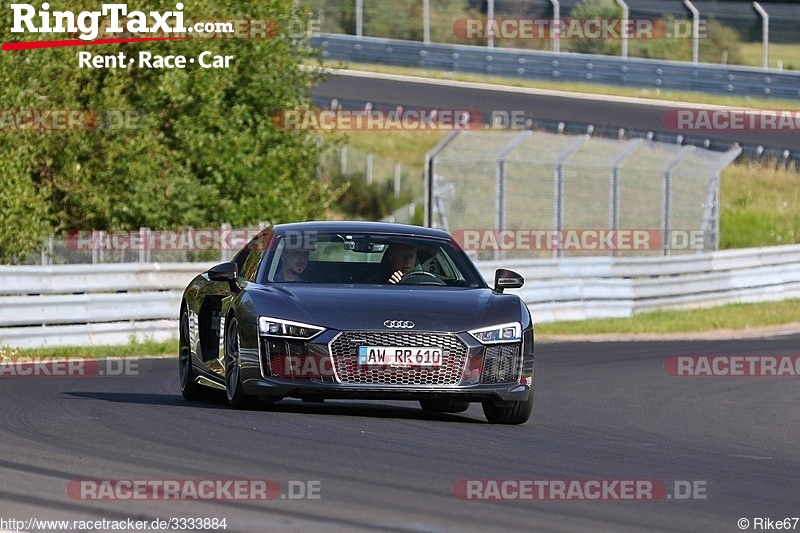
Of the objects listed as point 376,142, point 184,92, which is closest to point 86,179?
point 184,92

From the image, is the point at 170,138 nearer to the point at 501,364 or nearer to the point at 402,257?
the point at 402,257

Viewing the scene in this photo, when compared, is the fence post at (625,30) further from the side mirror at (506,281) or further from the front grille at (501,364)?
the front grille at (501,364)

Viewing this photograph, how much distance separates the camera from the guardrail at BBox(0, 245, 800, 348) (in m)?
17.1

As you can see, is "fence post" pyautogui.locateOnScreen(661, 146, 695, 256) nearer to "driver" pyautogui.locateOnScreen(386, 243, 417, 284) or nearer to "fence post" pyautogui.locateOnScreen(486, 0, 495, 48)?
"driver" pyautogui.locateOnScreen(386, 243, 417, 284)

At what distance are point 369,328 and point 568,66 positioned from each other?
32.4 m

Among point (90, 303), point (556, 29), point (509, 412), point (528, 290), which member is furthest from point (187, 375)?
point (556, 29)

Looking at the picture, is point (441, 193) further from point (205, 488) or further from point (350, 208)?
point (205, 488)

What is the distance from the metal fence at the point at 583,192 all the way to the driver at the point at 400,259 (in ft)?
→ 42.5

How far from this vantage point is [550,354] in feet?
59.9

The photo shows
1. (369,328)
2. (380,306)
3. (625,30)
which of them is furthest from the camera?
(625,30)

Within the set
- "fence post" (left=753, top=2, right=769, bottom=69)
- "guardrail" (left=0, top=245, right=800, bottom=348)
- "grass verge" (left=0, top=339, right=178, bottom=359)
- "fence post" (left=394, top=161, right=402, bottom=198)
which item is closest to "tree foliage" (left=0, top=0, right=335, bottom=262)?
"guardrail" (left=0, top=245, right=800, bottom=348)

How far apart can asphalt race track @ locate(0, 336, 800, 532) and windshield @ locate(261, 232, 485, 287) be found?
35.5 inches

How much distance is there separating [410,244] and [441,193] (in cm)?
1462

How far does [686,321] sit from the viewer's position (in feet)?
77.0
